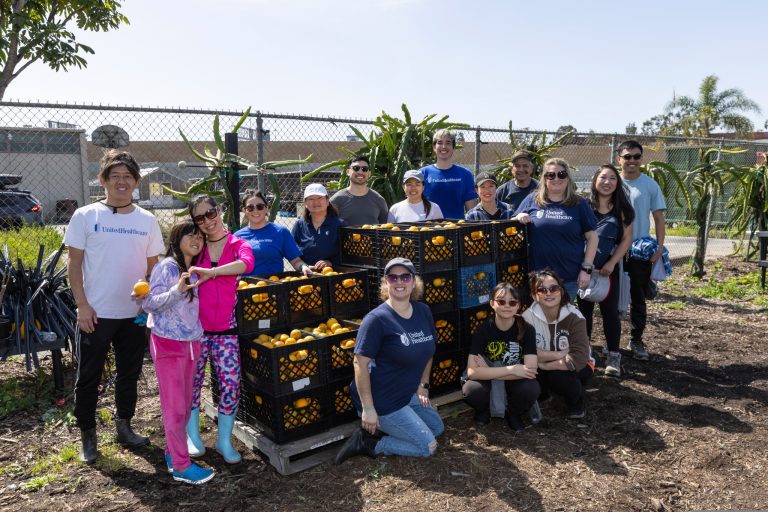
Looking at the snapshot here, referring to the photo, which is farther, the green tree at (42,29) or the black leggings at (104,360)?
the green tree at (42,29)

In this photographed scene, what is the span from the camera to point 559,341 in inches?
174

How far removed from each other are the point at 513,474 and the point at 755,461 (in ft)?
5.23

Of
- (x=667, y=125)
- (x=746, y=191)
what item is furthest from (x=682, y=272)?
(x=667, y=125)

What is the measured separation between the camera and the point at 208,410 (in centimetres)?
443

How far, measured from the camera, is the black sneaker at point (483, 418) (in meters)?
4.33

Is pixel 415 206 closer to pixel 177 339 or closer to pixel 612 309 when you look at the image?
pixel 612 309

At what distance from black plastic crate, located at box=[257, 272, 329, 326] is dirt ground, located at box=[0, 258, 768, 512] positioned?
98 cm

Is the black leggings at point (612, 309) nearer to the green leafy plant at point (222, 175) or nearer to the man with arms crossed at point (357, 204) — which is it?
the man with arms crossed at point (357, 204)

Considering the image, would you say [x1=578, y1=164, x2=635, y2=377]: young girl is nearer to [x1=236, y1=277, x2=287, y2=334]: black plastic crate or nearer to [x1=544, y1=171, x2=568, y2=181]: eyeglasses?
[x1=544, y1=171, x2=568, y2=181]: eyeglasses

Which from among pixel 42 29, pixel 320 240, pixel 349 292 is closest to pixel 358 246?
pixel 320 240

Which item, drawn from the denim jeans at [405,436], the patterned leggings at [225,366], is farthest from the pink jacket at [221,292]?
the denim jeans at [405,436]

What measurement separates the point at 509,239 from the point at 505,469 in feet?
6.28

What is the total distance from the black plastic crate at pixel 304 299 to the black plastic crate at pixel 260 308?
0.04 meters

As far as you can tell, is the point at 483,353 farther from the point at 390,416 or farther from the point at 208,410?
the point at 208,410
